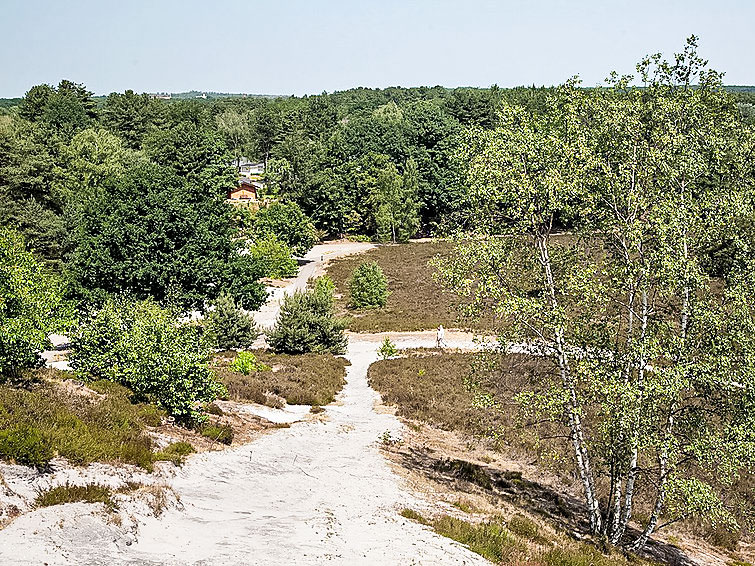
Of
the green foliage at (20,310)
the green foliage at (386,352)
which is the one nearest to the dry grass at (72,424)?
the green foliage at (20,310)

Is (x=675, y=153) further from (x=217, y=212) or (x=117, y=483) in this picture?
(x=217, y=212)

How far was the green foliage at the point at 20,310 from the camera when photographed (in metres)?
14.6

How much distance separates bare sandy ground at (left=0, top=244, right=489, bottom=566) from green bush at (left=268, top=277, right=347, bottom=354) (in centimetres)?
1469

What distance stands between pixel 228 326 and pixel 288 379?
783 cm

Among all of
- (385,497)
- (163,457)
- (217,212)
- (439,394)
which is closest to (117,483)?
(163,457)

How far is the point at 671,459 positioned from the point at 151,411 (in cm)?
1248

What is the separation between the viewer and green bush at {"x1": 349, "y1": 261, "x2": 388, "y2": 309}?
51031mm

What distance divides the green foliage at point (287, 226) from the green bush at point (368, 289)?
1962 cm

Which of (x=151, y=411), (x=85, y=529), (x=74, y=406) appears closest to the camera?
(x=85, y=529)

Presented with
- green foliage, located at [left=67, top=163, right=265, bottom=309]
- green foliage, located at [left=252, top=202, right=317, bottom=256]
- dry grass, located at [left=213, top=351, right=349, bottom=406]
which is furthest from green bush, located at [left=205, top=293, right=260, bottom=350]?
green foliage, located at [left=252, top=202, right=317, bottom=256]

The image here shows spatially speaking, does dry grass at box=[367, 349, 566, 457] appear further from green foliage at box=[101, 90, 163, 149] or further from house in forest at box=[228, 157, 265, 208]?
green foliage at box=[101, 90, 163, 149]

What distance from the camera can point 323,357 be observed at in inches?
1282

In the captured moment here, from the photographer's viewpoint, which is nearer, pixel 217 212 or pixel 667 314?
pixel 667 314

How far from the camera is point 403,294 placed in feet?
182
